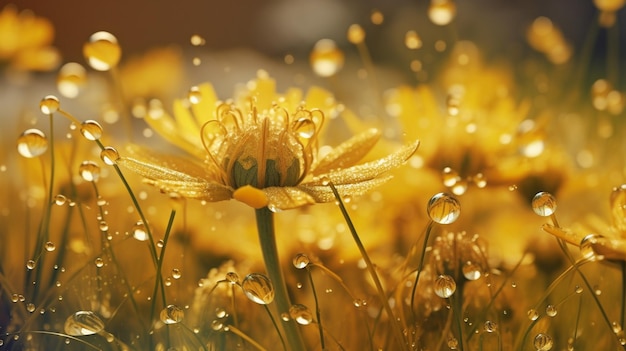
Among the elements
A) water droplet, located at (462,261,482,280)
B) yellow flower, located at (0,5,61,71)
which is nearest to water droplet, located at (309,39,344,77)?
water droplet, located at (462,261,482,280)

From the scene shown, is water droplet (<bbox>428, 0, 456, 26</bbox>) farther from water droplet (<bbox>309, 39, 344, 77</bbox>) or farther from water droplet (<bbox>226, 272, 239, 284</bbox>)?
water droplet (<bbox>226, 272, 239, 284</bbox>)

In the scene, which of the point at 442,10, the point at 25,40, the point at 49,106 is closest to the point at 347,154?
the point at 49,106

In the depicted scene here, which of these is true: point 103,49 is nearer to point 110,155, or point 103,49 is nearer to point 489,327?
point 110,155

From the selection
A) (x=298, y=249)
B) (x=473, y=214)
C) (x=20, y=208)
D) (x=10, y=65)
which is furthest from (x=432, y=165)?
(x=10, y=65)

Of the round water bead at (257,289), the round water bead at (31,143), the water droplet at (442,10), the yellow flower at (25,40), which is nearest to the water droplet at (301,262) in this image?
the round water bead at (257,289)

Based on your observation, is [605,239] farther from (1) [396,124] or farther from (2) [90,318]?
(1) [396,124]

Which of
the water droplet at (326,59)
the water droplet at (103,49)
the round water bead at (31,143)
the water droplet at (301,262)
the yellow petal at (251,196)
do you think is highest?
the water droplet at (326,59)

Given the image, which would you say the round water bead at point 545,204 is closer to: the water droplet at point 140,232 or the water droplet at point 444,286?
the water droplet at point 444,286
